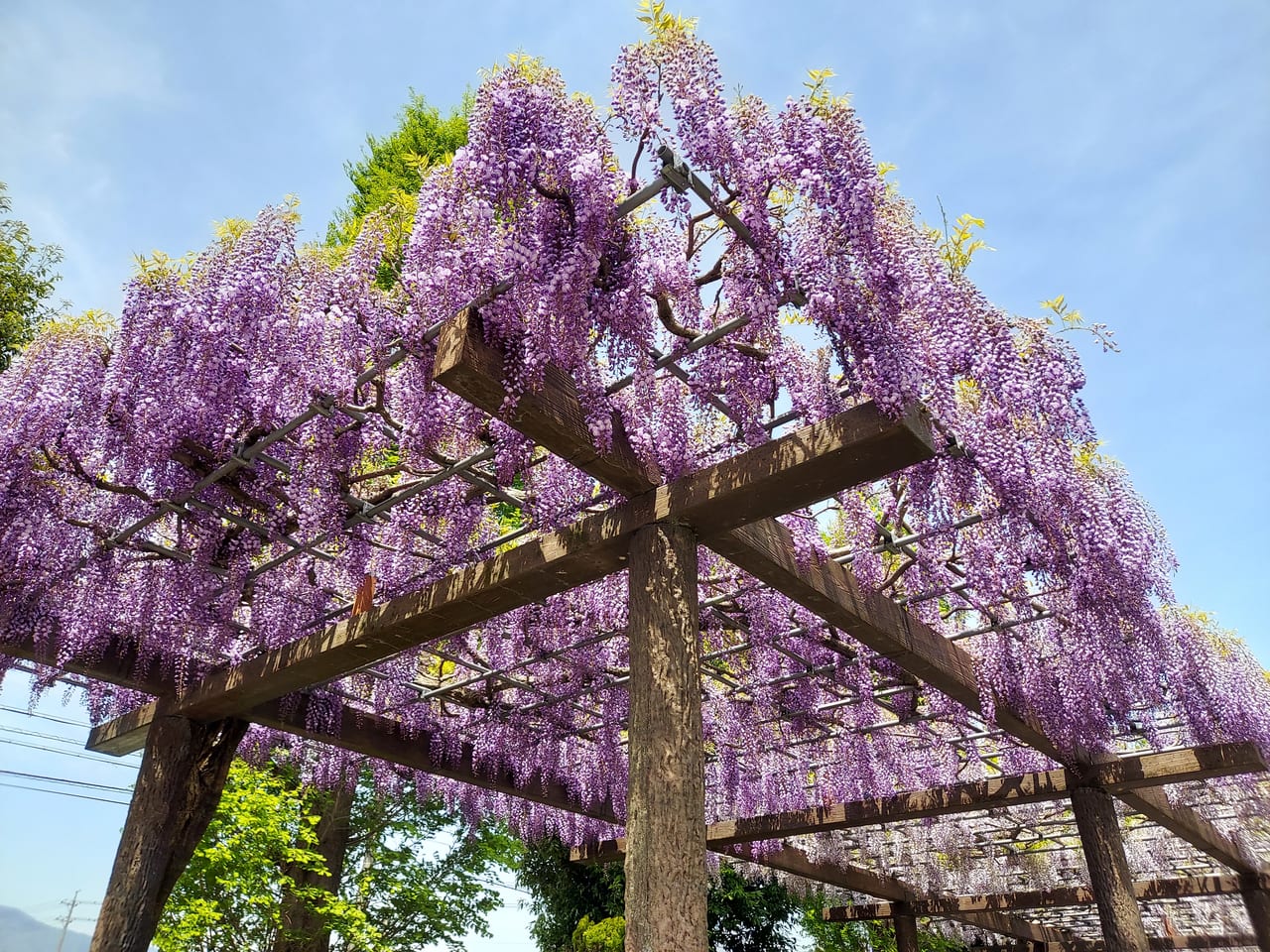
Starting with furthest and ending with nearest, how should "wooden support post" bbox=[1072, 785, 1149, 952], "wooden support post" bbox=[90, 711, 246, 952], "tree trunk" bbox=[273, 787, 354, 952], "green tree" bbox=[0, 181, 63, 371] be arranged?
"tree trunk" bbox=[273, 787, 354, 952]
"green tree" bbox=[0, 181, 63, 371]
"wooden support post" bbox=[1072, 785, 1149, 952]
"wooden support post" bbox=[90, 711, 246, 952]

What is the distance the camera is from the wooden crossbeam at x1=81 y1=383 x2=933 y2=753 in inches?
115

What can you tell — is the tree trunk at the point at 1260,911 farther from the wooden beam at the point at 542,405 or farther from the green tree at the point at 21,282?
the green tree at the point at 21,282

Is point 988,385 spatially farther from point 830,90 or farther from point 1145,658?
point 1145,658

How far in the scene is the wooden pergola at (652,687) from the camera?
9.22 feet

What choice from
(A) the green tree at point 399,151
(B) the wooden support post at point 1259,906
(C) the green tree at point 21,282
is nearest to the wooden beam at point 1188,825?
(B) the wooden support post at point 1259,906

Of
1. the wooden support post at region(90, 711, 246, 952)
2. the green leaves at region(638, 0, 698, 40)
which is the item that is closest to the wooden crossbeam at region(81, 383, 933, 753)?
the wooden support post at region(90, 711, 246, 952)

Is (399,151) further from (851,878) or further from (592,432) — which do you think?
(851,878)

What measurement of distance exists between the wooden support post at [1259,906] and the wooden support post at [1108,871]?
11.3 feet

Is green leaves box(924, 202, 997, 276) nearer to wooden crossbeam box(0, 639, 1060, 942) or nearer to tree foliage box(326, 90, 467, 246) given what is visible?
wooden crossbeam box(0, 639, 1060, 942)

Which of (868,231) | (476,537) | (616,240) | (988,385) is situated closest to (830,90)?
(868,231)

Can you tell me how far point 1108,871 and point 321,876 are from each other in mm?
7991

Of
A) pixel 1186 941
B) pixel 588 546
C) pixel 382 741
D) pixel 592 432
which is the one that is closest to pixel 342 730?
pixel 382 741

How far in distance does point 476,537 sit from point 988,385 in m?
2.79

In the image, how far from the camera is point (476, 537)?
4863 mm
